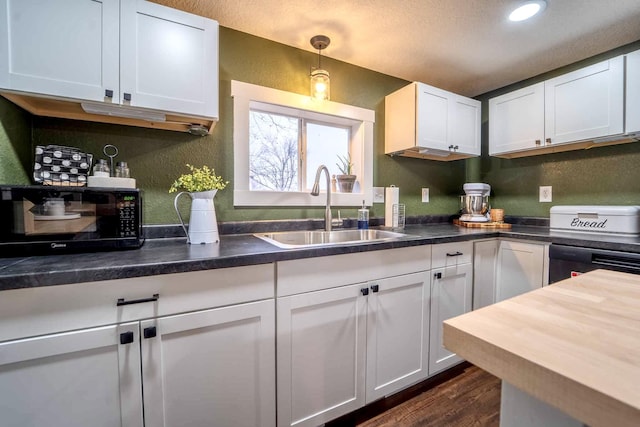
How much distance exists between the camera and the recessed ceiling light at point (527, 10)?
56.5 inches

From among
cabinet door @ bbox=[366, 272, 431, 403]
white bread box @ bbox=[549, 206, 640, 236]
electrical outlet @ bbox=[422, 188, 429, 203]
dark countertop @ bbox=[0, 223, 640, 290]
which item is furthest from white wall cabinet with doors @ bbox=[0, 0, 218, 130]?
white bread box @ bbox=[549, 206, 640, 236]

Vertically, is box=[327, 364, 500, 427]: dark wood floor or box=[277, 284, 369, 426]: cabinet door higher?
box=[277, 284, 369, 426]: cabinet door

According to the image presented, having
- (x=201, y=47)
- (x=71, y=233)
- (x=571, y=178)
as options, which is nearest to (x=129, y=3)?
(x=201, y=47)

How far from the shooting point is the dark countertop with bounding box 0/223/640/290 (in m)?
0.79

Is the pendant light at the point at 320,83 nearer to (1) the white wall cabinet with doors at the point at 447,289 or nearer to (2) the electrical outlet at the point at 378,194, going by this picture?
(2) the electrical outlet at the point at 378,194

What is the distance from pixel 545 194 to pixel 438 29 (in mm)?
1607

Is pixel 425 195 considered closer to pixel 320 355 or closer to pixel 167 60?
pixel 320 355

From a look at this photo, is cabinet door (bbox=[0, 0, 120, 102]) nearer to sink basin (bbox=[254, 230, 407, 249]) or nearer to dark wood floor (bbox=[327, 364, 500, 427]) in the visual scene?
sink basin (bbox=[254, 230, 407, 249])

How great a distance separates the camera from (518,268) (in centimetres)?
181

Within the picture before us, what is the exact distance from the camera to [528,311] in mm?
525

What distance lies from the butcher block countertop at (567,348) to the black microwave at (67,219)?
1.22 meters

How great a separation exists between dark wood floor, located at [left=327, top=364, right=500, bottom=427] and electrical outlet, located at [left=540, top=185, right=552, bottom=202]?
1496mm

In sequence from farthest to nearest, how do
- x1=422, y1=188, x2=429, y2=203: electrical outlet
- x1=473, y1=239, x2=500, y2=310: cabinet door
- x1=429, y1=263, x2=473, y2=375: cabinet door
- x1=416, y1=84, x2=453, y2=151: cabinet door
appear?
1. x1=422, y1=188, x2=429, y2=203: electrical outlet
2. x1=416, y1=84, x2=453, y2=151: cabinet door
3. x1=473, y1=239, x2=500, y2=310: cabinet door
4. x1=429, y1=263, x2=473, y2=375: cabinet door

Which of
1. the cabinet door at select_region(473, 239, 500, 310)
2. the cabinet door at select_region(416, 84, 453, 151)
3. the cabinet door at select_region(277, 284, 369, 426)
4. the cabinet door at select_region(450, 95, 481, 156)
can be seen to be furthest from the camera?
the cabinet door at select_region(450, 95, 481, 156)
